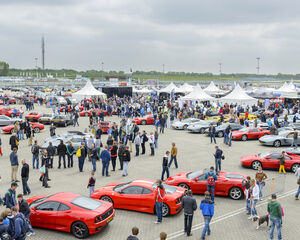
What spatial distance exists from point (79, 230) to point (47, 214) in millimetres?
1134

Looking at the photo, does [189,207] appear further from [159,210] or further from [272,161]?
[272,161]

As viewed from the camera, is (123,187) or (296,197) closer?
(123,187)

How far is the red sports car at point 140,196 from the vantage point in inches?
409

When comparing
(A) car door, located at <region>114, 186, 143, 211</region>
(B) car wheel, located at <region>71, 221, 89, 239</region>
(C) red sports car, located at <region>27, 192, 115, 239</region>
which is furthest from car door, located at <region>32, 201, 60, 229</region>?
(A) car door, located at <region>114, 186, 143, 211</region>

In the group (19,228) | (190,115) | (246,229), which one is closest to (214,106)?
(190,115)

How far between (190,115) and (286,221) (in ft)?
83.5

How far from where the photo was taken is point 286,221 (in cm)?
1017

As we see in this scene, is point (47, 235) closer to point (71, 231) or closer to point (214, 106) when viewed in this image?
point (71, 231)

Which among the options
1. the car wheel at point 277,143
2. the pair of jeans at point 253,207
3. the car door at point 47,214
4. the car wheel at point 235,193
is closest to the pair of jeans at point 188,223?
the pair of jeans at point 253,207

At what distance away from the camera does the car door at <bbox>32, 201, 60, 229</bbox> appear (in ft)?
30.0

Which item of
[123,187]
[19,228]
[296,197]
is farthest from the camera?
[296,197]

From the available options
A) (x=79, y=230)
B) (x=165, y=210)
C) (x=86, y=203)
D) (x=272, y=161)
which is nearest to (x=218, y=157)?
(x=272, y=161)

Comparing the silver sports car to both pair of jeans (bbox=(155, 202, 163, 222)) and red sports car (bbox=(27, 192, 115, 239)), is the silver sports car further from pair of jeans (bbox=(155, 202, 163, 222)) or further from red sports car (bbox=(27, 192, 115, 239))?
red sports car (bbox=(27, 192, 115, 239))

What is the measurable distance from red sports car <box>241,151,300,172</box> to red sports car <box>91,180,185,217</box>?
22.1 feet
